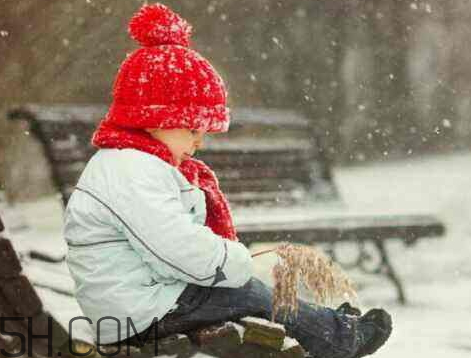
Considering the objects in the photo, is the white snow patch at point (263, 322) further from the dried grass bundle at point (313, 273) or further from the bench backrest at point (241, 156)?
the bench backrest at point (241, 156)

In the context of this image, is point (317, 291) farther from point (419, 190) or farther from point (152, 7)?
point (419, 190)

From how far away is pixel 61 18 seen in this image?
8031 millimetres

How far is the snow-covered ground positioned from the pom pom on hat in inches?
32.1

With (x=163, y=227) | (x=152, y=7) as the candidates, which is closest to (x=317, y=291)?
(x=163, y=227)

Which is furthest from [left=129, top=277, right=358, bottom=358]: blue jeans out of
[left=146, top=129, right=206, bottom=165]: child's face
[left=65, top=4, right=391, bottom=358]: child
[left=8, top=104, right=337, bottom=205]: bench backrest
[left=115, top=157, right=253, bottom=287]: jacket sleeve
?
[left=8, top=104, right=337, bottom=205]: bench backrest

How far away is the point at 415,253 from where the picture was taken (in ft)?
21.9

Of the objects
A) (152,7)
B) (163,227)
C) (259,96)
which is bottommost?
(259,96)

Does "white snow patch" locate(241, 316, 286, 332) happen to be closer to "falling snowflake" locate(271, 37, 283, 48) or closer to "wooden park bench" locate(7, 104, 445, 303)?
"wooden park bench" locate(7, 104, 445, 303)

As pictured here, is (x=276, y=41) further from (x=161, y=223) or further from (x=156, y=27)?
(x=161, y=223)

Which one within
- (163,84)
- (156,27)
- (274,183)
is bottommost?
(274,183)

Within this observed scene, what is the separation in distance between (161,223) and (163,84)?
0.44 m

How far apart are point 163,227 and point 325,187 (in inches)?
144

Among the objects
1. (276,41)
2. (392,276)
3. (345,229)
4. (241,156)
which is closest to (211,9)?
(276,41)

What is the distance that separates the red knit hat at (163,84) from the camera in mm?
2486
